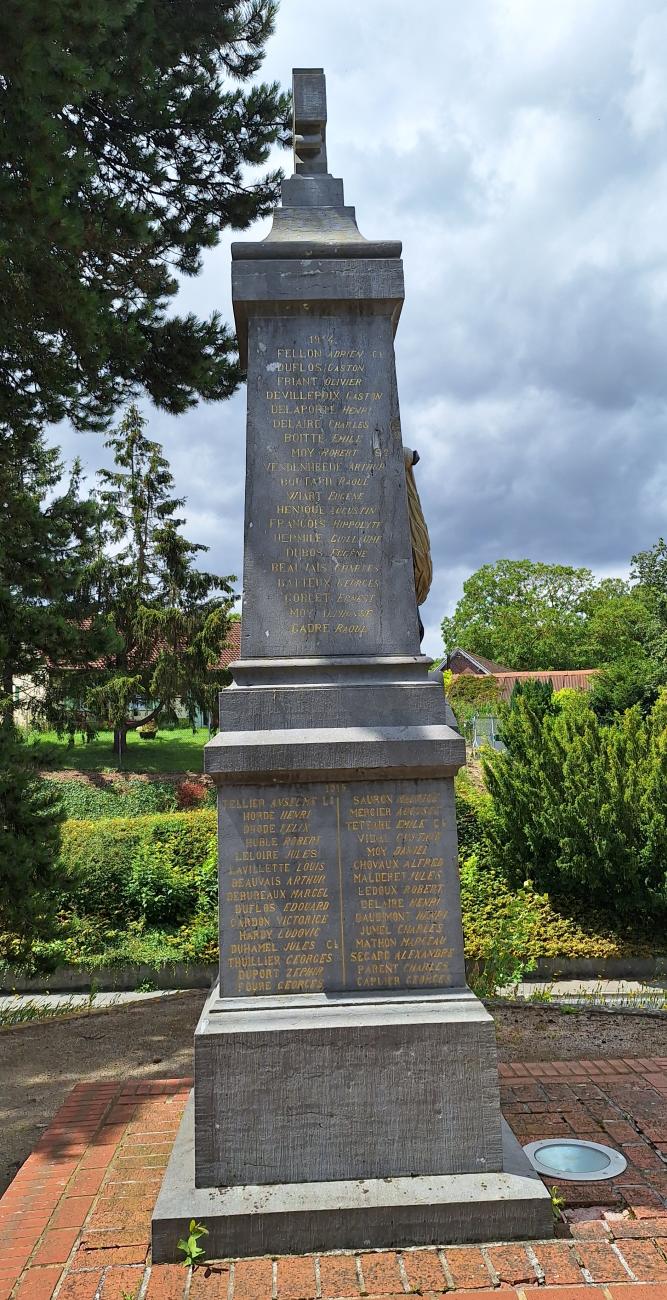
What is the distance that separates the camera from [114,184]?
29.5ft

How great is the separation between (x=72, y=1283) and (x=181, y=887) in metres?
7.50

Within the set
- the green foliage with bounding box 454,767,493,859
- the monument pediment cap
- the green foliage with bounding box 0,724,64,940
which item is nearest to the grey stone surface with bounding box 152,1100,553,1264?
the monument pediment cap

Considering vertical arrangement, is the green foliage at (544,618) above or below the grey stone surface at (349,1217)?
above

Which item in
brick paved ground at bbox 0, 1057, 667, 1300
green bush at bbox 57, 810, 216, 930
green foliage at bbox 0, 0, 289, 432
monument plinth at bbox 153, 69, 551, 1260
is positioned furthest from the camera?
green bush at bbox 57, 810, 216, 930

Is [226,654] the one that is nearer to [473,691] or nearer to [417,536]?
[473,691]

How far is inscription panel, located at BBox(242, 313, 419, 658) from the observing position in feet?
14.4

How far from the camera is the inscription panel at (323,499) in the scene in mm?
4395

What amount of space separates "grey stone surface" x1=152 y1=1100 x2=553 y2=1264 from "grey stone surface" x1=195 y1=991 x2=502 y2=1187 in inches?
4.4

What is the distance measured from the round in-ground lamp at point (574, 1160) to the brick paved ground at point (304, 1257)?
2.5 inches

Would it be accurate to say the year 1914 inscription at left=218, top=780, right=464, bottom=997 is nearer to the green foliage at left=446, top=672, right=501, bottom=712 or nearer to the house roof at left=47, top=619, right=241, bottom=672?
the house roof at left=47, top=619, right=241, bottom=672

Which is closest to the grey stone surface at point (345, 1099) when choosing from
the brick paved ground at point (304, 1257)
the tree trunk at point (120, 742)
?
the brick paved ground at point (304, 1257)

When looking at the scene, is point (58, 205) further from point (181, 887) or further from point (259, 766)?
point (181, 887)

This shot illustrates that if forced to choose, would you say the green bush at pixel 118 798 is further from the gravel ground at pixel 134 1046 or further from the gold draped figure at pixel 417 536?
the gold draped figure at pixel 417 536

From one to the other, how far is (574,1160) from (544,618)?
180 ft
